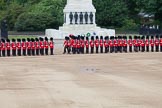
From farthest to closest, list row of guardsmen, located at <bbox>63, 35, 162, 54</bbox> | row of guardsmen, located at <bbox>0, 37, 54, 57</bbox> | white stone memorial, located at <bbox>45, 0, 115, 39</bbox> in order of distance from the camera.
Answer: white stone memorial, located at <bbox>45, 0, 115, 39</bbox> → row of guardsmen, located at <bbox>63, 35, 162, 54</bbox> → row of guardsmen, located at <bbox>0, 37, 54, 57</bbox>

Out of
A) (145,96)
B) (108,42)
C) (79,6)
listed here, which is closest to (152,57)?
(108,42)

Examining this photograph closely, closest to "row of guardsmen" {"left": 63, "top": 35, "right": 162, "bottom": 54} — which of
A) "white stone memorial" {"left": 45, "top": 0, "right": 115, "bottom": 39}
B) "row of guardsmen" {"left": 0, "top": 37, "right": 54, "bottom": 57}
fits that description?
"row of guardsmen" {"left": 0, "top": 37, "right": 54, "bottom": 57}

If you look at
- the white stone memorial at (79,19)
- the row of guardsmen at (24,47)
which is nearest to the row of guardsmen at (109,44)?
the row of guardsmen at (24,47)

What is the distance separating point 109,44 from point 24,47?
449 centimetres

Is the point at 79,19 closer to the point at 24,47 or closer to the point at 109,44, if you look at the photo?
the point at 109,44

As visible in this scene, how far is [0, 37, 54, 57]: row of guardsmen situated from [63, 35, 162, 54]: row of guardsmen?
1085 mm

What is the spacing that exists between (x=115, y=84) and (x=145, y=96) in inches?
102

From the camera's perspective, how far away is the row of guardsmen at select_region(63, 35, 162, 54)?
3067cm

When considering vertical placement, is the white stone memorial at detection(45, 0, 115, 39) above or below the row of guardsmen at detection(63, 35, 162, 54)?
above

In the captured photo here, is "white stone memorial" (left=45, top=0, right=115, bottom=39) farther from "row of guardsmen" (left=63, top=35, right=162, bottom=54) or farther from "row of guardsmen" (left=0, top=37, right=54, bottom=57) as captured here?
"row of guardsmen" (left=0, top=37, right=54, bottom=57)

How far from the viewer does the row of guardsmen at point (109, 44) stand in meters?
30.7

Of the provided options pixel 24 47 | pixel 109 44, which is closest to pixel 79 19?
pixel 109 44

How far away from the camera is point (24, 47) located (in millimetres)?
29688

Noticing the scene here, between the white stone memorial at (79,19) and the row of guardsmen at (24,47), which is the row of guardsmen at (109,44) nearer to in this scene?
the row of guardsmen at (24,47)
